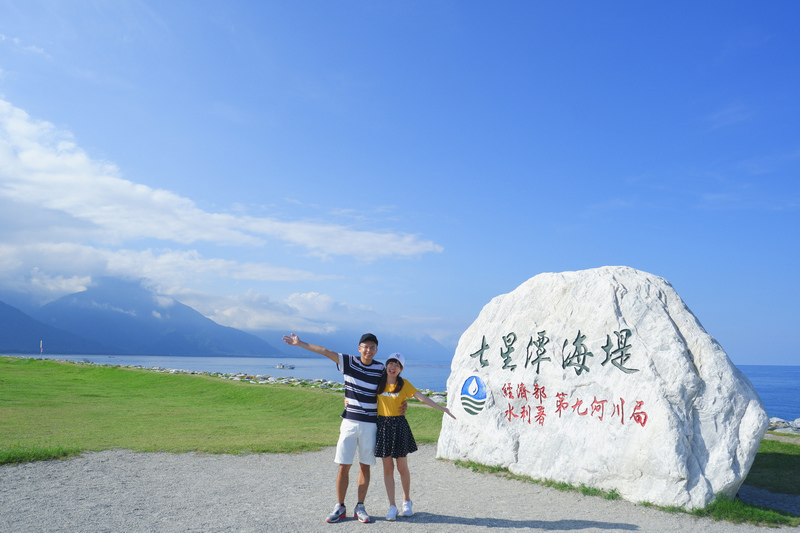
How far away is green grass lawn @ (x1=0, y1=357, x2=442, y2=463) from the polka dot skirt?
5.84 meters

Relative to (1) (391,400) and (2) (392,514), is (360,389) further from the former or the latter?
(2) (392,514)

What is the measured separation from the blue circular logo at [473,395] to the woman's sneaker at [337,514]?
14.3ft

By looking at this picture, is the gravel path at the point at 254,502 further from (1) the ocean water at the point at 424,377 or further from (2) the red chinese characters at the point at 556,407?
(1) the ocean water at the point at 424,377

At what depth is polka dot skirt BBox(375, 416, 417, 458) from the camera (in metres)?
6.56

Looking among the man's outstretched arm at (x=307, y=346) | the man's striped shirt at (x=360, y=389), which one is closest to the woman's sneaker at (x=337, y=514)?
the man's striped shirt at (x=360, y=389)

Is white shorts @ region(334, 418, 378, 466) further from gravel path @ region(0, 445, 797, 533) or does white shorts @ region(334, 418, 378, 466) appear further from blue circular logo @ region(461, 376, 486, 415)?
blue circular logo @ region(461, 376, 486, 415)

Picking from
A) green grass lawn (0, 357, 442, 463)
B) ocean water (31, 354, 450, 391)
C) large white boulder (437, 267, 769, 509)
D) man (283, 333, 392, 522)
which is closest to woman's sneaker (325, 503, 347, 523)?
man (283, 333, 392, 522)

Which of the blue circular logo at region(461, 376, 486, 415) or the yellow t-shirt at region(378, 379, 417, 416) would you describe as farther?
the blue circular logo at region(461, 376, 486, 415)

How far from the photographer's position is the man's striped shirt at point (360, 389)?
6.52m

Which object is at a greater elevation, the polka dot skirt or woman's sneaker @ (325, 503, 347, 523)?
the polka dot skirt

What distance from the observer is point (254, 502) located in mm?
7547

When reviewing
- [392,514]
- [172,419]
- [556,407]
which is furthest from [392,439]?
[172,419]

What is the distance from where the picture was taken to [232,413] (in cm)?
1933

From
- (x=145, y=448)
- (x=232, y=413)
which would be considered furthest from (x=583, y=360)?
(x=232, y=413)
